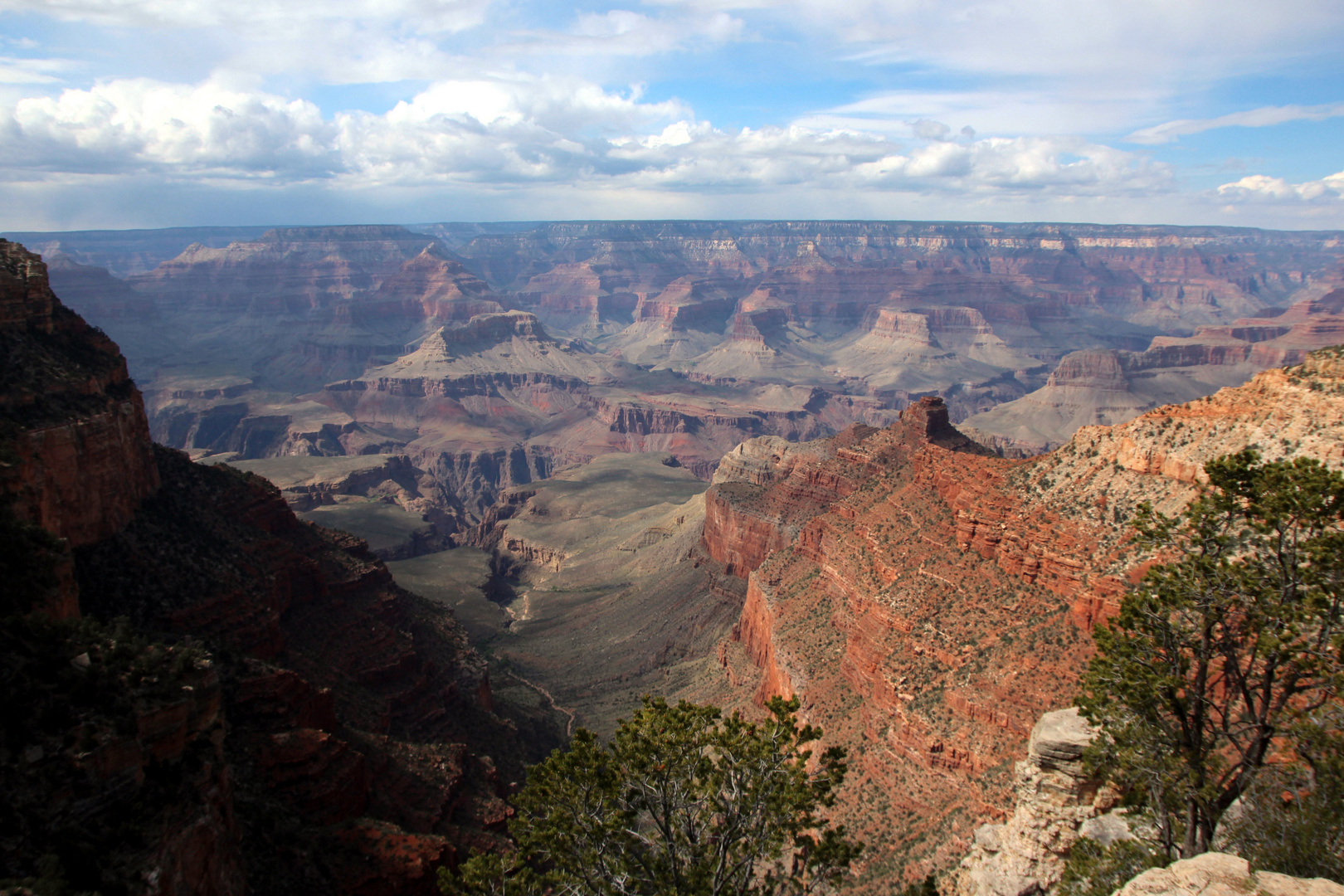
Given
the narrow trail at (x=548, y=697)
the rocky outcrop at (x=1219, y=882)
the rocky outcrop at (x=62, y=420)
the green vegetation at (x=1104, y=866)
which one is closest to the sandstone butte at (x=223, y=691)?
the rocky outcrop at (x=62, y=420)

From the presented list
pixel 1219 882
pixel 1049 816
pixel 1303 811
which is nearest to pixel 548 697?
pixel 1049 816

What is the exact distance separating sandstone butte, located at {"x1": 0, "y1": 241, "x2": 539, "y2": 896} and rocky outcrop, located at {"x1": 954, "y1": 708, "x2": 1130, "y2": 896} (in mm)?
20253

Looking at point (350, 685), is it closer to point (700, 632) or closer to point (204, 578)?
point (204, 578)

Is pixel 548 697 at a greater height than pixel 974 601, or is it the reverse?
pixel 974 601

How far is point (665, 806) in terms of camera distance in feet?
69.2

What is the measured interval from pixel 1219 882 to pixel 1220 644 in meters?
5.70

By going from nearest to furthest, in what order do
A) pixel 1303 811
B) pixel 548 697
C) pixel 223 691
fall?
pixel 1303 811
pixel 223 691
pixel 548 697

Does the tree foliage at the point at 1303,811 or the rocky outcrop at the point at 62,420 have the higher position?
the rocky outcrop at the point at 62,420

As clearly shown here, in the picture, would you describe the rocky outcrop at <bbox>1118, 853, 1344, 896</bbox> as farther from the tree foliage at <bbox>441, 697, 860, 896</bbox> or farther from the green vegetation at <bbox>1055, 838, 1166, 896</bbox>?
the tree foliage at <bbox>441, 697, 860, 896</bbox>

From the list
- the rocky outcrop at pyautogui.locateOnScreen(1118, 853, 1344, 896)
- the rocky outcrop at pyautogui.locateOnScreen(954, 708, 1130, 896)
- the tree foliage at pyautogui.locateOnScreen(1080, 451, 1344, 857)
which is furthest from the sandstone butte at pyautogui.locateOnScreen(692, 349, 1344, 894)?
the rocky outcrop at pyautogui.locateOnScreen(1118, 853, 1344, 896)

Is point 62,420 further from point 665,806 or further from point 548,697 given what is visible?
point 548,697

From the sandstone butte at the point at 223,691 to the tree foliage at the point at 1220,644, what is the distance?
78.8ft

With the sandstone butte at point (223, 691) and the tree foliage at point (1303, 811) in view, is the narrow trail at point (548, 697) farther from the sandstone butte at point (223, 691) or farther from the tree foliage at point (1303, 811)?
the tree foliage at point (1303, 811)

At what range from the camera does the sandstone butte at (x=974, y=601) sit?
33062mm
